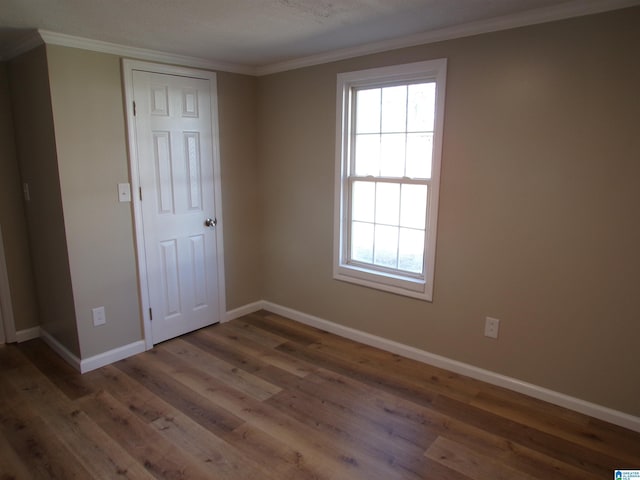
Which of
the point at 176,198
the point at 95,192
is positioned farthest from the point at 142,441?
the point at 176,198

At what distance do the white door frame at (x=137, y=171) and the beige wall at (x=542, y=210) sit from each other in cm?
108

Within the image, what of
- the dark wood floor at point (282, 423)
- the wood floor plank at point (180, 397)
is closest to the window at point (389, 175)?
the dark wood floor at point (282, 423)

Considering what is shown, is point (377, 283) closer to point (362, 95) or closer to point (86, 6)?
point (362, 95)

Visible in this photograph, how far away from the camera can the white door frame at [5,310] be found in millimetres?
3207

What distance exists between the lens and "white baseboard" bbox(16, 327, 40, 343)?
3326mm

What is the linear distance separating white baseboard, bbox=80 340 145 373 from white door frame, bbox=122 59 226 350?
0.25ft

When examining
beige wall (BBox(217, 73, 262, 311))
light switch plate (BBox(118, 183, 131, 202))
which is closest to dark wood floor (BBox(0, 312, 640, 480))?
beige wall (BBox(217, 73, 262, 311))

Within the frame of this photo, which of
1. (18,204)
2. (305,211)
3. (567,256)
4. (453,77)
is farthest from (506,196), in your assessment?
(18,204)

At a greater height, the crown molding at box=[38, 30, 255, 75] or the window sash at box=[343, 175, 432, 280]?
the crown molding at box=[38, 30, 255, 75]

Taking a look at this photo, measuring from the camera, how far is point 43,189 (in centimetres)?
286

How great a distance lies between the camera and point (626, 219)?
212 cm

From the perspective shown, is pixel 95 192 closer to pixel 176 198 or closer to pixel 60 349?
pixel 176 198

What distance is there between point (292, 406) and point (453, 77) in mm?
2276

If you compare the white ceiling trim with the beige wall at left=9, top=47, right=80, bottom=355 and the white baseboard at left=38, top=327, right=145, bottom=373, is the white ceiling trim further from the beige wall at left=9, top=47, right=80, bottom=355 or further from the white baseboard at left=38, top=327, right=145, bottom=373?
the white baseboard at left=38, top=327, right=145, bottom=373
